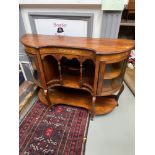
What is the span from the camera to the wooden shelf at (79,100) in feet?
5.20

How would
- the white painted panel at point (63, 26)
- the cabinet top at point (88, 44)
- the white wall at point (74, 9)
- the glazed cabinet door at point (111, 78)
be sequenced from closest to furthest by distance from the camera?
the cabinet top at point (88, 44), the glazed cabinet door at point (111, 78), the white wall at point (74, 9), the white painted panel at point (63, 26)

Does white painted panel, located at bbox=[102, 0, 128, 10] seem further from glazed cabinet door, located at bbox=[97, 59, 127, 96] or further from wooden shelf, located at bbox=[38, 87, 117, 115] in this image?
wooden shelf, located at bbox=[38, 87, 117, 115]

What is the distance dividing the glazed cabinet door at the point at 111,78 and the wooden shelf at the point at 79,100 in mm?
314

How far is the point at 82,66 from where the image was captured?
1394 millimetres

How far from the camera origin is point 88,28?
5.06 ft

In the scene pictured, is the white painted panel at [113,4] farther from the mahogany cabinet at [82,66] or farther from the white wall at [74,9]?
the mahogany cabinet at [82,66]

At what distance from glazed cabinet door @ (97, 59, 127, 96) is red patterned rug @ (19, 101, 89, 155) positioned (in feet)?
1.44

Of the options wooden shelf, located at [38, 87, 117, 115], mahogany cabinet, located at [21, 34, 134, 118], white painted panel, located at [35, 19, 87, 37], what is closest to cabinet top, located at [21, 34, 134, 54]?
mahogany cabinet, located at [21, 34, 134, 118]

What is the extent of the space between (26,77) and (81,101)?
94 centimetres

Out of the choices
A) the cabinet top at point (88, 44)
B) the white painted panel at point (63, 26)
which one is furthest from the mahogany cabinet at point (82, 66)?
the white painted panel at point (63, 26)

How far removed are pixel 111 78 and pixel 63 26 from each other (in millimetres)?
863

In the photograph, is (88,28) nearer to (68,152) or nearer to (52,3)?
(52,3)

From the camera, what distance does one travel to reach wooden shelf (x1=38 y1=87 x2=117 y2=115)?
1584 mm

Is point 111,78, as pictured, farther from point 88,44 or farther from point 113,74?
point 88,44
